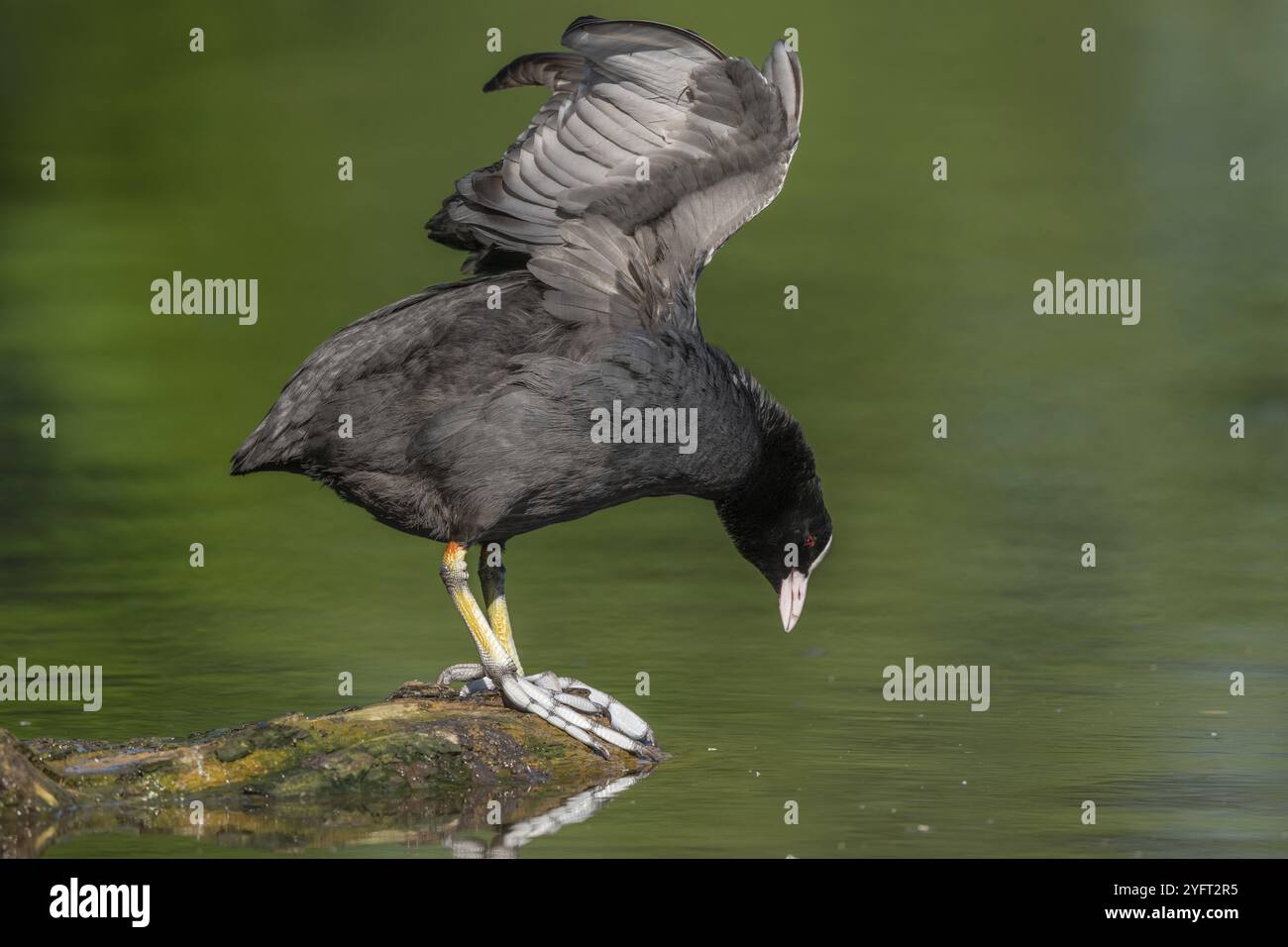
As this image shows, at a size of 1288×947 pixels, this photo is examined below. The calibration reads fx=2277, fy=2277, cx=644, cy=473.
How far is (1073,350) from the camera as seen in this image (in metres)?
18.5

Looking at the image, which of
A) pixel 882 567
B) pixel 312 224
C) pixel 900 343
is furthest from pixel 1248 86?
pixel 882 567

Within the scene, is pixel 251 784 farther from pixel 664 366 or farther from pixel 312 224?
pixel 312 224

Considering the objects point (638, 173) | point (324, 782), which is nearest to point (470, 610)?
point (324, 782)

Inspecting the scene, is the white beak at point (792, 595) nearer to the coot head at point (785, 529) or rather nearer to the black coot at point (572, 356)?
the coot head at point (785, 529)

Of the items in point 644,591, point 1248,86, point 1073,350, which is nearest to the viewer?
point 644,591

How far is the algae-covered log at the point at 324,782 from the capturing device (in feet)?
25.2

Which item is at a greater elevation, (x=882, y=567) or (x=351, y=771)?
(x=882, y=567)

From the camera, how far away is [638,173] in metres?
9.40

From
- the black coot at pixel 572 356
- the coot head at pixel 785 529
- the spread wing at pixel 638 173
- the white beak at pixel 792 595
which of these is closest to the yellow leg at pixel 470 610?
the black coot at pixel 572 356

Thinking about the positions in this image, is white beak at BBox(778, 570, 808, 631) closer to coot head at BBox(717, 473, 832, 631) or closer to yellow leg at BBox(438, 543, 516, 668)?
coot head at BBox(717, 473, 832, 631)

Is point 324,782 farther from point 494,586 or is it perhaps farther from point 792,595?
point 792,595

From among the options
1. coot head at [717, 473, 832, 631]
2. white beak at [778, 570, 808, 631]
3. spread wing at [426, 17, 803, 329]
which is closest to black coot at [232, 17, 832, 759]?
spread wing at [426, 17, 803, 329]

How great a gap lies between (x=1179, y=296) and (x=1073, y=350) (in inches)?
59.6

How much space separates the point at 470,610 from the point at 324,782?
4.25 feet
